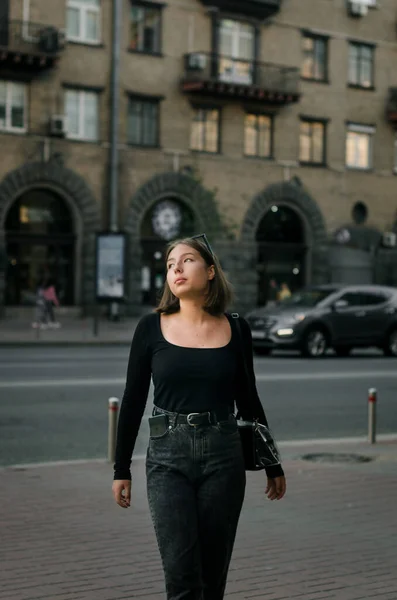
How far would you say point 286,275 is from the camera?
42.9m

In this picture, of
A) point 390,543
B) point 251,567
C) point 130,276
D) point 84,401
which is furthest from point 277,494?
point 130,276

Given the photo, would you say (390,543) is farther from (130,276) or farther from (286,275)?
(286,275)

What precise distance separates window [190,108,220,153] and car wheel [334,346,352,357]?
14.2m

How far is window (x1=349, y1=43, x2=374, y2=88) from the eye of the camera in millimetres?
44375

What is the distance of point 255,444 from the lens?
454 cm

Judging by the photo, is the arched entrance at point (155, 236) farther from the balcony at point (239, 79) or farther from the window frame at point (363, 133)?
the window frame at point (363, 133)

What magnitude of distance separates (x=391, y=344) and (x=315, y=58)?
61.2ft

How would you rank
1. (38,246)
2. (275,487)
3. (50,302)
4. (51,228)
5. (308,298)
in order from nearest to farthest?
(275,487), (308,298), (50,302), (38,246), (51,228)

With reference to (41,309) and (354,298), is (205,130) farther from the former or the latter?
(354,298)

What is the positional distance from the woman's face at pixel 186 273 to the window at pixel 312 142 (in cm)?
3889

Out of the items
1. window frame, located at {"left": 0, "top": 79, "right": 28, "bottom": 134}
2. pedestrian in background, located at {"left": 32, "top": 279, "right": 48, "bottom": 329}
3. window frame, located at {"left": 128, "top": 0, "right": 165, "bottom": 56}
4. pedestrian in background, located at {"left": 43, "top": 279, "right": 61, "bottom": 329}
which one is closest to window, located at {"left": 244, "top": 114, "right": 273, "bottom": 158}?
window frame, located at {"left": 128, "top": 0, "right": 165, "bottom": 56}

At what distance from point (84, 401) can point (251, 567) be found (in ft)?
29.6

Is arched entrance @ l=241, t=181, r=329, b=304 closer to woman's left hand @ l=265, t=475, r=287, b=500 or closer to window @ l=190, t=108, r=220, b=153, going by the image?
window @ l=190, t=108, r=220, b=153

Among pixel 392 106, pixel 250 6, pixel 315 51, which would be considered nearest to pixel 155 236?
pixel 250 6
